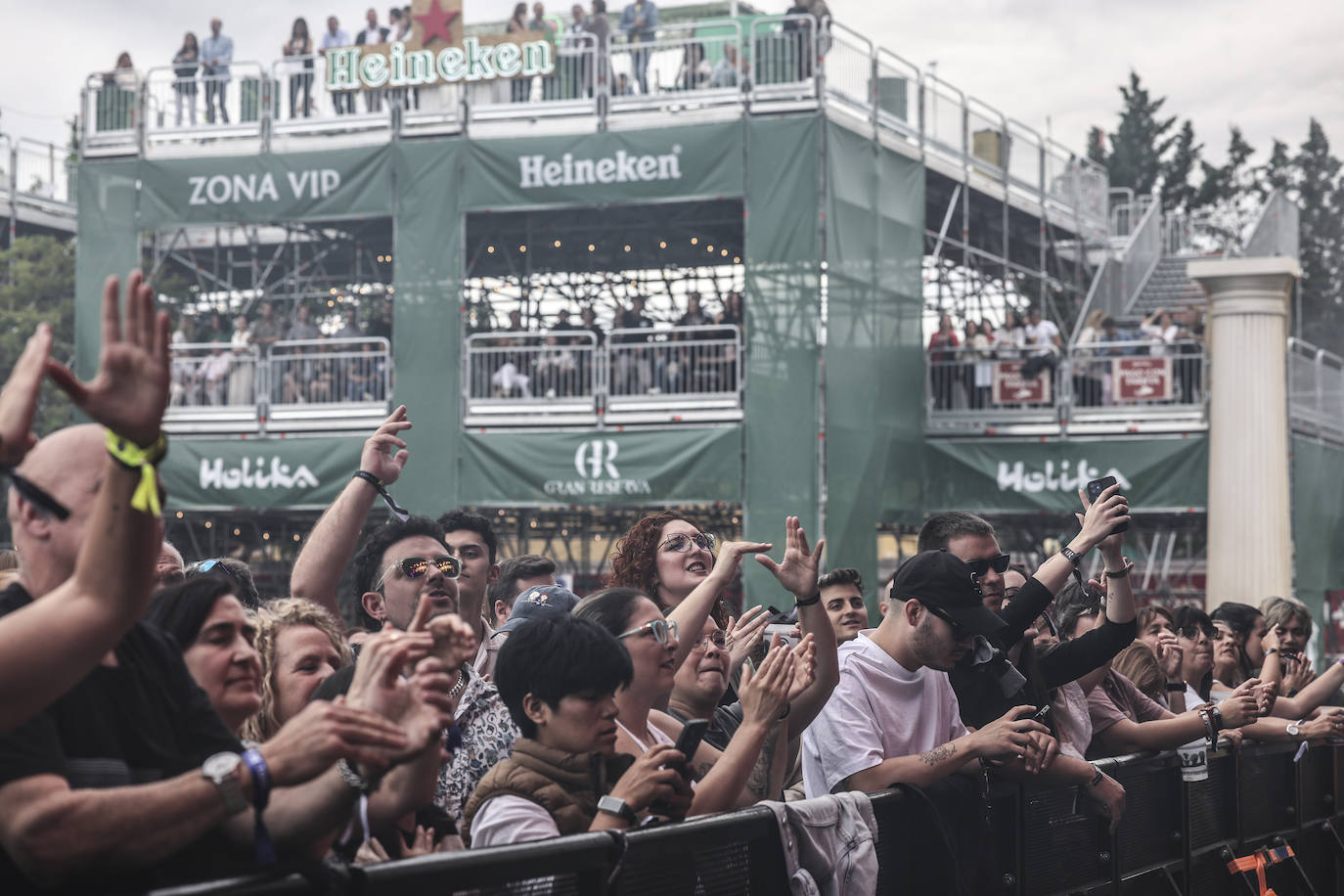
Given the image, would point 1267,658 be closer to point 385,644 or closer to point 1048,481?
point 385,644

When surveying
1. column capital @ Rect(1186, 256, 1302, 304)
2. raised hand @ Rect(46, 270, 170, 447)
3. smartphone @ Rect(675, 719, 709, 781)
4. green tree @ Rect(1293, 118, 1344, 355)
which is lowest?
smartphone @ Rect(675, 719, 709, 781)

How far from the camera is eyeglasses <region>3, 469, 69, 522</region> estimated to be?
2.91 m

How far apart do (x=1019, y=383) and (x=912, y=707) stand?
58.1 feet

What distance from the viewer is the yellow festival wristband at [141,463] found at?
2.65 metres

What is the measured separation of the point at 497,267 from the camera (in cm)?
2911

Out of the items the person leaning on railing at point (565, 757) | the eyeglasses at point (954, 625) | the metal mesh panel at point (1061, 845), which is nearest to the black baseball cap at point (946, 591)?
the eyeglasses at point (954, 625)

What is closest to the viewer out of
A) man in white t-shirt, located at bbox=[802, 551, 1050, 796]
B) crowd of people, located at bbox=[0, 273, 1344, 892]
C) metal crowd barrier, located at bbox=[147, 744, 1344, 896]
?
crowd of people, located at bbox=[0, 273, 1344, 892]

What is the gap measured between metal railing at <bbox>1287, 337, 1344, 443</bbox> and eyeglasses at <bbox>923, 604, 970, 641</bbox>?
735 inches

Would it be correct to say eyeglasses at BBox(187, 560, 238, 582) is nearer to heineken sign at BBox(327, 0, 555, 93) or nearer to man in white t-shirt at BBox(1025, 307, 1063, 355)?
heineken sign at BBox(327, 0, 555, 93)

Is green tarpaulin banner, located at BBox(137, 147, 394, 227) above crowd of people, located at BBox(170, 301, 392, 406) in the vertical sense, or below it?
above

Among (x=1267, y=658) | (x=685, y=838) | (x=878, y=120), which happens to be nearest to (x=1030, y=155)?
(x=878, y=120)

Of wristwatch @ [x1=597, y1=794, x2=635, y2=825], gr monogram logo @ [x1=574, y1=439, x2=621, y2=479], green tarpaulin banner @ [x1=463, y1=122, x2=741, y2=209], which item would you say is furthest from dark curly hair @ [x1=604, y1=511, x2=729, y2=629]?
green tarpaulin banner @ [x1=463, y1=122, x2=741, y2=209]

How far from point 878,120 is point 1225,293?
17.6 feet

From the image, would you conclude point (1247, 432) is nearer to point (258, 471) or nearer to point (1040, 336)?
point (1040, 336)
